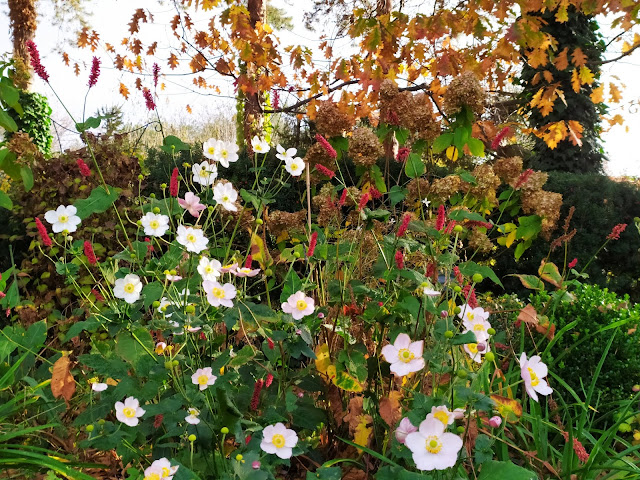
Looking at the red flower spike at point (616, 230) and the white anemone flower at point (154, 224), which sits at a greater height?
the white anemone flower at point (154, 224)

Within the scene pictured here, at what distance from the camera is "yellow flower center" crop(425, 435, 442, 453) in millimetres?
1034

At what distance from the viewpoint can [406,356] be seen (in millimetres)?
1250

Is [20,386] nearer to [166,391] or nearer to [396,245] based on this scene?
[166,391]

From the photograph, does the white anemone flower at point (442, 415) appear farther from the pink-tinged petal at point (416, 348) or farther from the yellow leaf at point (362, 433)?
the yellow leaf at point (362, 433)

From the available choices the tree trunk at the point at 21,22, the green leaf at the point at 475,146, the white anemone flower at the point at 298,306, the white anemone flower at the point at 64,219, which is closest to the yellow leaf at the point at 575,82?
the green leaf at the point at 475,146

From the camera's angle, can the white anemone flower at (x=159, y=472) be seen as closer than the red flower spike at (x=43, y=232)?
Yes

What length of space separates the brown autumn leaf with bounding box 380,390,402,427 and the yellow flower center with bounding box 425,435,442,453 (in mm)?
411

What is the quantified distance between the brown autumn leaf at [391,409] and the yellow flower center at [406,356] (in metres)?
0.27

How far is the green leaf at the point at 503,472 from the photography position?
1159mm

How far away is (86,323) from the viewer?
59.3 inches

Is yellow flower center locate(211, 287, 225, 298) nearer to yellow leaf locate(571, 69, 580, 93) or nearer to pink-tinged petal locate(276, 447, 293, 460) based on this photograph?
pink-tinged petal locate(276, 447, 293, 460)

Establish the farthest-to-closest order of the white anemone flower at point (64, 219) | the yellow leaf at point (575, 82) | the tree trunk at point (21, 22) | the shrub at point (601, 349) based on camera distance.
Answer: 1. the tree trunk at point (21, 22)
2. the yellow leaf at point (575, 82)
3. the shrub at point (601, 349)
4. the white anemone flower at point (64, 219)

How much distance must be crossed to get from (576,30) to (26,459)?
761 centimetres

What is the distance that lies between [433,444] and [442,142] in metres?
1.53
